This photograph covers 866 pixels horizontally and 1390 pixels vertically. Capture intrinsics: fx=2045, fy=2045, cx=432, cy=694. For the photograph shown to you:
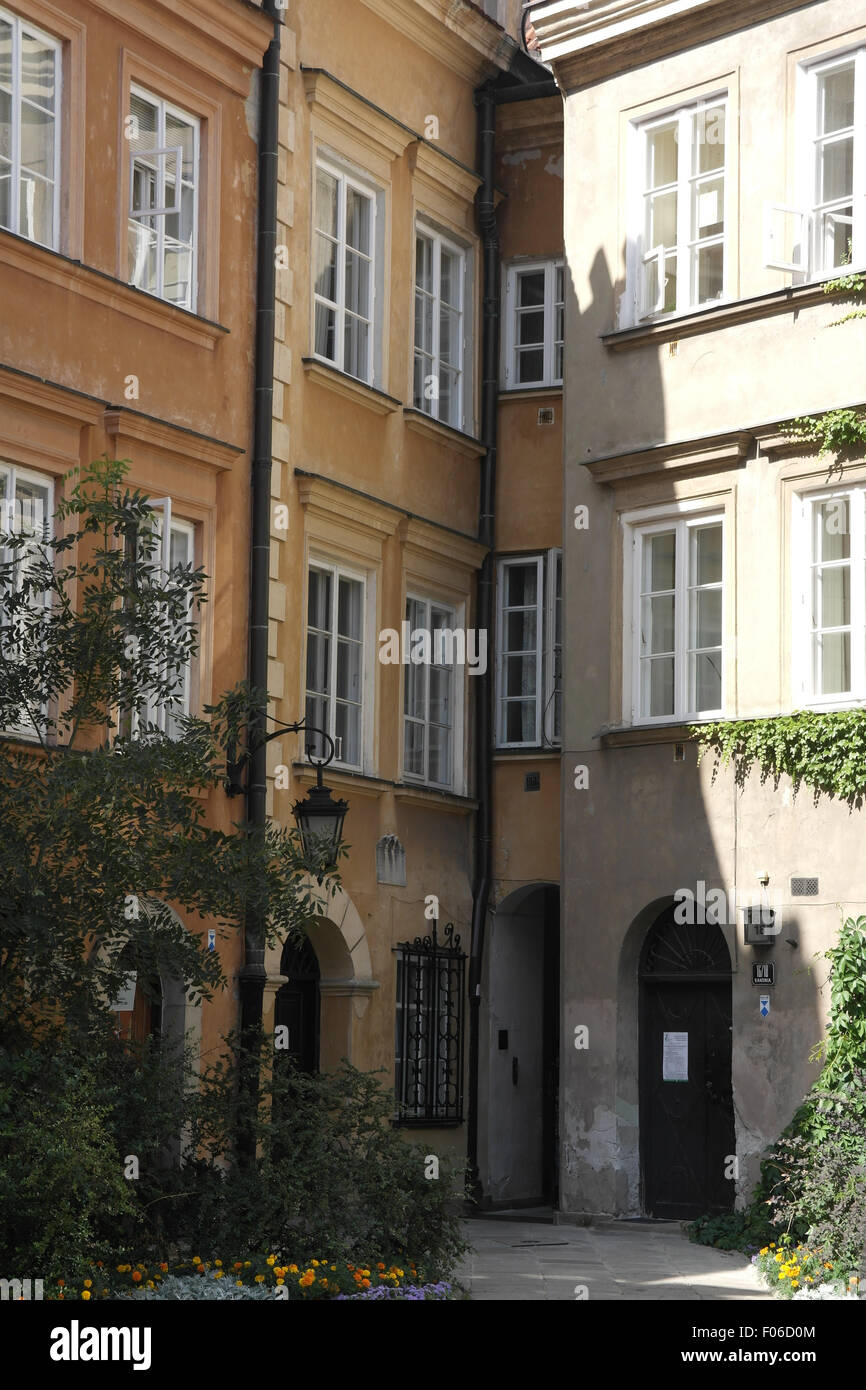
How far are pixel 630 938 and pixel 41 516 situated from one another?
20.6ft

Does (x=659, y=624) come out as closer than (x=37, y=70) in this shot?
No

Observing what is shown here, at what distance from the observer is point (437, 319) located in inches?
762

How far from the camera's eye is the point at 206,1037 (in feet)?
50.6

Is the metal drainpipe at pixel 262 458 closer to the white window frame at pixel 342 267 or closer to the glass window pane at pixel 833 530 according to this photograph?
the white window frame at pixel 342 267

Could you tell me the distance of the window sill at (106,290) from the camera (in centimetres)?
1411

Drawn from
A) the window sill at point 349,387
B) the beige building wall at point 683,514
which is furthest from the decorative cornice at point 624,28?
the window sill at point 349,387

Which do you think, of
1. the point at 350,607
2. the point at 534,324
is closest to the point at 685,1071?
the point at 350,607

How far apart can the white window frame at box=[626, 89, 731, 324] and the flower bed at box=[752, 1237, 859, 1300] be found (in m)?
8.10

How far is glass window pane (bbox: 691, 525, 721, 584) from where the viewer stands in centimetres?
1727

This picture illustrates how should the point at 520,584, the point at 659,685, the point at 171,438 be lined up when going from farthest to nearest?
1. the point at 520,584
2. the point at 659,685
3. the point at 171,438

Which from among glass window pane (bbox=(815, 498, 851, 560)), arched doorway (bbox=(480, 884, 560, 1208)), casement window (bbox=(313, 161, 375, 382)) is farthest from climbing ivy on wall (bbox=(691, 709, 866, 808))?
casement window (bbox=(313, 161, 375, 382))

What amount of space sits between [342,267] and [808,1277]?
9.72 m

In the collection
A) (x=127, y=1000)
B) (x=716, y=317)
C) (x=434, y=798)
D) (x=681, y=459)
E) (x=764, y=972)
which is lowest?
(x=127, y=1000)

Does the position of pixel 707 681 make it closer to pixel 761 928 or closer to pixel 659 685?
pixel 659 685
